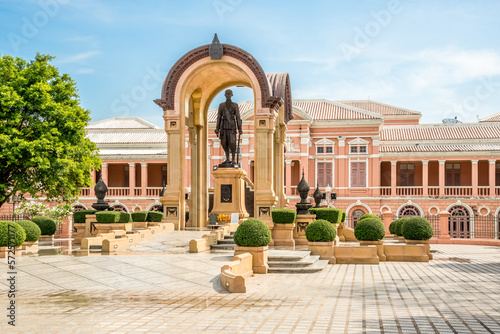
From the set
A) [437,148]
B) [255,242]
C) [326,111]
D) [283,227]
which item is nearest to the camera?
[255,242]

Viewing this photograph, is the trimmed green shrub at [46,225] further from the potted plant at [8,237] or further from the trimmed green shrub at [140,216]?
the potted plant at [8,237]

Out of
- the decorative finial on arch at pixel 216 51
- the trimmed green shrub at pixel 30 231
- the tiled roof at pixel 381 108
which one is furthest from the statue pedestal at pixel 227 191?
the tiled roof at pixel 381 108

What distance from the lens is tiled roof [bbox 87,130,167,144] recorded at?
5121 centimetres

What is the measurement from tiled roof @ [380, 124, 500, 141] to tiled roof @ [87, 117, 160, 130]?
2316 cm

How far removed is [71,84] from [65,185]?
4890 mm

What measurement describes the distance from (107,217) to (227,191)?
430 cm

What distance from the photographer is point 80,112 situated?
27.0m

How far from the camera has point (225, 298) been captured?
9539mm

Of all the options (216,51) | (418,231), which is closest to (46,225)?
(216,51)

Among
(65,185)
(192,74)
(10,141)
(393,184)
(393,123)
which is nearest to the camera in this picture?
(192,74)

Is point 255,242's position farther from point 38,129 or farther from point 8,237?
point 38,129

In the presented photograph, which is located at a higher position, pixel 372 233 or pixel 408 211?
pixel 372 233

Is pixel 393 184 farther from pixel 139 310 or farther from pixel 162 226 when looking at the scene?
pixel 139 310

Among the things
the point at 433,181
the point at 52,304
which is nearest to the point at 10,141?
the point at 52,304
